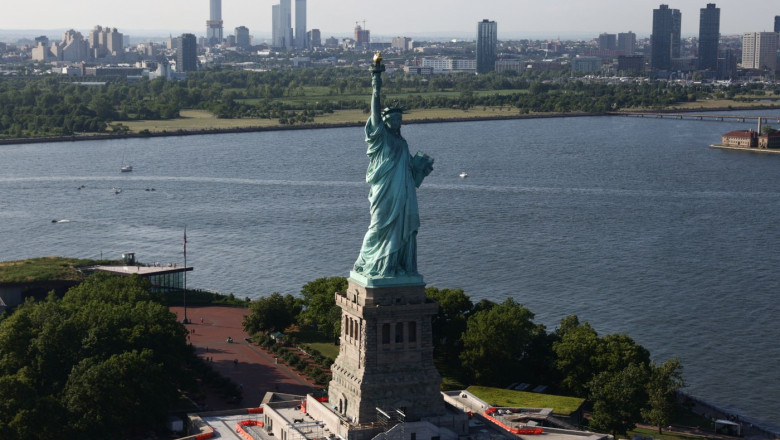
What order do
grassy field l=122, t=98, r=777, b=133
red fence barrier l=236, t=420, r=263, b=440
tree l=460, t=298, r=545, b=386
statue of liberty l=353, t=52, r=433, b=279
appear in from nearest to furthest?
1. statue of liberty l=353, t=52, r=433, b=279
2. red fence barrier l=236, t=420, r=263, b=440
3. tree l=460, t=298, r=545, b=386
4. grassy field l=122, t=98, r=777, b=133

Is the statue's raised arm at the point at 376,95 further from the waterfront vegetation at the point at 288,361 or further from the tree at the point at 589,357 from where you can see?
the tree at the point at 589,357

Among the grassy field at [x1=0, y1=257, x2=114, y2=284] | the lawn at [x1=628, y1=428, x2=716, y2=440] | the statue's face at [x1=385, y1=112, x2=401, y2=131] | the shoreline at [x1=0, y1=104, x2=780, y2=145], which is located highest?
the statue's face at [x1=385, y1=112, x2=401, y2=131]

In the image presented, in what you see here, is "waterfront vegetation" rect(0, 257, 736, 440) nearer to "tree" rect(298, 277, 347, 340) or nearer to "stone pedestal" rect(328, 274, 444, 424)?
"tree" rect(298, 277, 347, 340)

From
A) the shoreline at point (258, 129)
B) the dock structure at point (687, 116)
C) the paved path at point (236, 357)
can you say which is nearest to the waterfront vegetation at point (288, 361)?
the paved path at point (236, 357)

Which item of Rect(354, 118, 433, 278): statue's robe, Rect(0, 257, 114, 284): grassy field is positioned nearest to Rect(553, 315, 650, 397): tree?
Rect(354, 118, 433, 278): statue's robe

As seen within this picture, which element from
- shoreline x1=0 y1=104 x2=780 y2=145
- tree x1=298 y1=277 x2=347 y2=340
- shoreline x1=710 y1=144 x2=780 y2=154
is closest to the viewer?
tree x1=298 y1=277 x2=347 y2=340

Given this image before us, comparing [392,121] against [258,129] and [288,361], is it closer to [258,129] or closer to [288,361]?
[288,361]

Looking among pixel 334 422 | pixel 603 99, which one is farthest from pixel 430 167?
pixel 603 99
